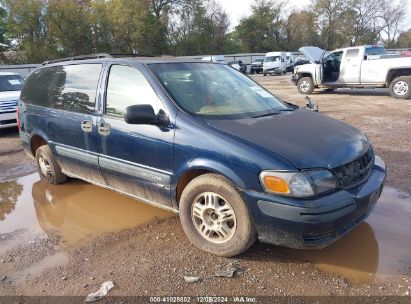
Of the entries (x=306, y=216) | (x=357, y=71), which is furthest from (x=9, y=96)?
(x=357, y=71)

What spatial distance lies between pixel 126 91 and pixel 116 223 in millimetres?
1425

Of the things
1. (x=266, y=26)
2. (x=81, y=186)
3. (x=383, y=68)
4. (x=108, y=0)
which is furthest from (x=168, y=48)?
(x=81, y=186)

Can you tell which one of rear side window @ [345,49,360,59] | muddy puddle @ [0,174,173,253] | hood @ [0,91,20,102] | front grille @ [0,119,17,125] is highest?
rear side window @ [345,49,360,59]

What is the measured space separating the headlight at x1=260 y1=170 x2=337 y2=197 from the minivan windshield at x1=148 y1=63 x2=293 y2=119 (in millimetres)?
892

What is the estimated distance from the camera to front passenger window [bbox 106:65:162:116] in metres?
3.78

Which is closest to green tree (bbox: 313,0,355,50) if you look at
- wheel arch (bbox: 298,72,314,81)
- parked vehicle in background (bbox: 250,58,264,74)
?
parked vehicle in background (bbox: 250,58,264,74)

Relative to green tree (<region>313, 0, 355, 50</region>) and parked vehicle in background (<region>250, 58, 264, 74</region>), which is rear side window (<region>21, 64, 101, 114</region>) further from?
green tree (<region>313, 0, 355, 50</region>)

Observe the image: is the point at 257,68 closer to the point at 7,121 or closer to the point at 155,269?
the point at 7,121

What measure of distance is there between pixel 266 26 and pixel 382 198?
55743 millimetres

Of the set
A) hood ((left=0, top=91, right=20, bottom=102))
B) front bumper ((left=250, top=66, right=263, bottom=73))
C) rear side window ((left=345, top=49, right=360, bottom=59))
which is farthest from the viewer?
front bumper ((left=250, top=66, right=263, bottom=73))

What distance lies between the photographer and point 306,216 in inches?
114

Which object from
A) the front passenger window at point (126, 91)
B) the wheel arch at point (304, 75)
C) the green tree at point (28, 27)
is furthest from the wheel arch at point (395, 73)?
the green tree at point (28, 27)

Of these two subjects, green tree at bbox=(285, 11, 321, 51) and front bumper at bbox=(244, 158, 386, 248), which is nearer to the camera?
front bumper at bbox=(244, 158, 386, 248)

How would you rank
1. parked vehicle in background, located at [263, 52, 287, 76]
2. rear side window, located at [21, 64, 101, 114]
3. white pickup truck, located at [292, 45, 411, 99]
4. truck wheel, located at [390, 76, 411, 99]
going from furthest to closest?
parked vehicle in background, located at [263, 52, 287, 76]
white pickup truck, located at [292, 45, 411, 99]
truck wheel, located at [390, 76, 411, 99]
rear side window, located at [21, 64, 101, 114]
